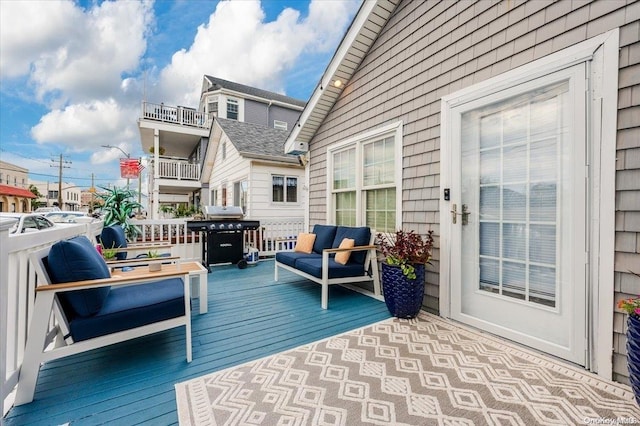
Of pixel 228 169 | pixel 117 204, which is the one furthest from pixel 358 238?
pixel 228 169

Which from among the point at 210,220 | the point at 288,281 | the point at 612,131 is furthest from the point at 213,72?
the point at 612,131

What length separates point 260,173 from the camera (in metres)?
7.67

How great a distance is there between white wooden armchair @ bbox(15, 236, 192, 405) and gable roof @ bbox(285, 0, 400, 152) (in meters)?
3.85

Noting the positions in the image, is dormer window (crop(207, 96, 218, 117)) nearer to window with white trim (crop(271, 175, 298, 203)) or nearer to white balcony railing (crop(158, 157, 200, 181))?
white balcony railing (crop(158, 157, 200, 181))

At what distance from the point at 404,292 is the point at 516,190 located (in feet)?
4.85

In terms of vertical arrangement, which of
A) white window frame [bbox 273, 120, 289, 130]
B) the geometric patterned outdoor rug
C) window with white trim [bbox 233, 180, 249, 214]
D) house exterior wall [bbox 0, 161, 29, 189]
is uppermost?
white window frame [bbox 273, 120, 289, 130]

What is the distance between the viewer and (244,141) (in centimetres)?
810

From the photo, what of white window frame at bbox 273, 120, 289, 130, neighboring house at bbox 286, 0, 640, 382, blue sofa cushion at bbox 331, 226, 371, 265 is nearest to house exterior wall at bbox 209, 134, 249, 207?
blue sofa cushion at bbox 331, 226, 371, 265

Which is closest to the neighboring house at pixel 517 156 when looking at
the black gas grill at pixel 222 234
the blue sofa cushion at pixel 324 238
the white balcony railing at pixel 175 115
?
the blue sofa cushion at pixel 324 238

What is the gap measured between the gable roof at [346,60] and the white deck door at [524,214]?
199cm

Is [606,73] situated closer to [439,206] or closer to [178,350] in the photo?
[439,206]

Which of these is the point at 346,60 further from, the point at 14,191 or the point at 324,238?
the point at 14,191

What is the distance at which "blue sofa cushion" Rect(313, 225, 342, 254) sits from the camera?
4.35 metres

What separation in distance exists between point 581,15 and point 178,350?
426 centimetres
